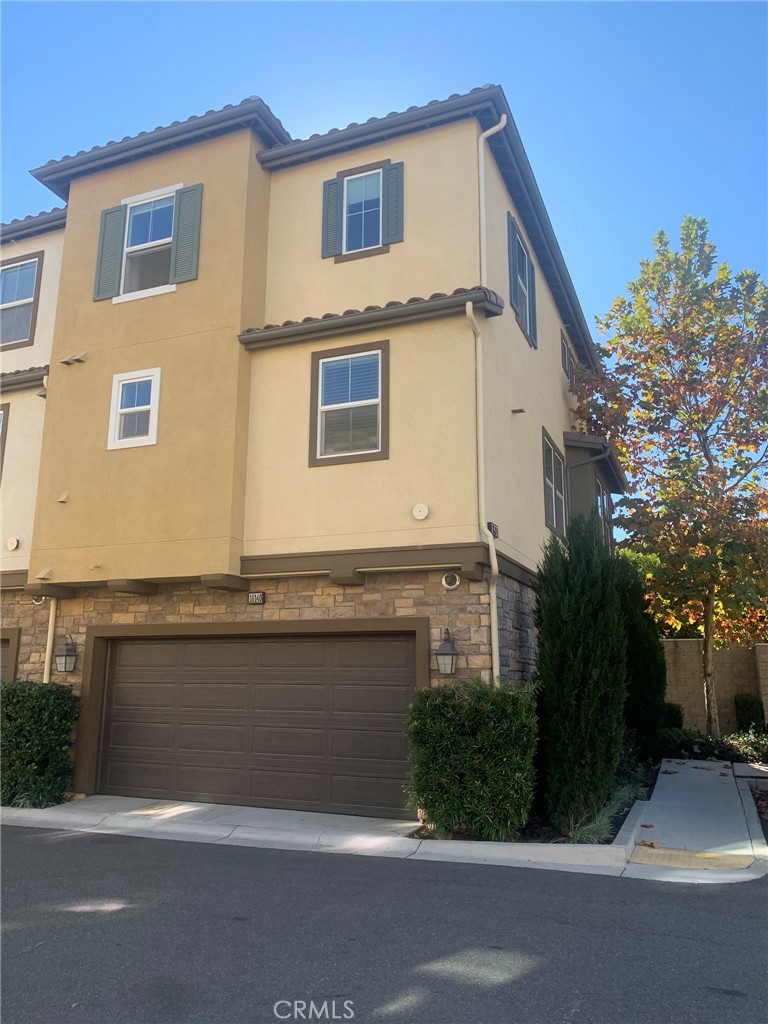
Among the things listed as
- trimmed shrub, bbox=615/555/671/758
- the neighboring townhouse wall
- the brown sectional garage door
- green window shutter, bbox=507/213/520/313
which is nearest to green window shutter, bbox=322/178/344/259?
green window shutter, bbox=507/213/520/313

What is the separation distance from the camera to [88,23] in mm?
9133

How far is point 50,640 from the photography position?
10859 millimetres

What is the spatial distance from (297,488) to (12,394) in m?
5.59

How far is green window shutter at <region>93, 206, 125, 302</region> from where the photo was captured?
11.2 metres

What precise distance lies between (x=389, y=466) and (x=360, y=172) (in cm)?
438

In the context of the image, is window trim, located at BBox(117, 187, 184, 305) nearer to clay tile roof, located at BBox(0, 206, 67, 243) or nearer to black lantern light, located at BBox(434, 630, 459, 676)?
clay tile roof, located at BBox(0, 206, 67, 243)

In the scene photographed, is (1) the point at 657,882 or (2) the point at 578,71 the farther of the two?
(2) the point at 578,71

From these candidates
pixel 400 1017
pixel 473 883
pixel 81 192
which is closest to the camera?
pixel 400 1017

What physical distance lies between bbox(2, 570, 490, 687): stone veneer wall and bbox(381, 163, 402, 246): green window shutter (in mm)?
4488

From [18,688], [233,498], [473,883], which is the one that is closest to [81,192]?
[233,498]

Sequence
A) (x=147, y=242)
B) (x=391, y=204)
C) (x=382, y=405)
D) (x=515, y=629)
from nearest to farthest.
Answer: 1. (x=382, y=405)
2. (x=515, y=629)
3. (x=391, y=204)
4. (x=147, y=242)

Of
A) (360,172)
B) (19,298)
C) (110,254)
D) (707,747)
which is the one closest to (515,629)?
(360,172)

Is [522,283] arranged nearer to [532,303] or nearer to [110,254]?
[532,303]

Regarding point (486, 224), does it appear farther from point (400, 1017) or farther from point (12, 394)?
point (400, 1017)
